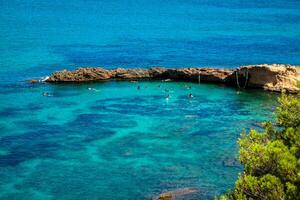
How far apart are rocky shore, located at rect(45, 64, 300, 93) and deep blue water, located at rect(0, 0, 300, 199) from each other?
253 cm

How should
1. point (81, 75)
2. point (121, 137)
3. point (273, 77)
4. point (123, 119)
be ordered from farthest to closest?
point (81, 75) → point (273, 77) → point (123, 119) → point (121, 137)

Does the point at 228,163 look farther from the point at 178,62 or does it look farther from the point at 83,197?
the point at 178,62

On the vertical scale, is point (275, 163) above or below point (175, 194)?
above

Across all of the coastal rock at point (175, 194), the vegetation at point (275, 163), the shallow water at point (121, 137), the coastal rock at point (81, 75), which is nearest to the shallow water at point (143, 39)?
the coastal rock at point (81, 75)

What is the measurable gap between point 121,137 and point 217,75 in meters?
29.2

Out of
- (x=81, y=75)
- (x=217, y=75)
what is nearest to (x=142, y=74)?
(x=81, y=75)

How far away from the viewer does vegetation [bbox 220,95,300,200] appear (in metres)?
24.5

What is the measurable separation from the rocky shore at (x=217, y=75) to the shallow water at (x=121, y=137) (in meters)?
2.24

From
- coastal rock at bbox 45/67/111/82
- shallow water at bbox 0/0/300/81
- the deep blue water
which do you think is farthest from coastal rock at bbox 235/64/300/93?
shallow water at bbox 0/0/300/81

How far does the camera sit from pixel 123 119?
218 feet

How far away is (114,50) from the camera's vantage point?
11962cm

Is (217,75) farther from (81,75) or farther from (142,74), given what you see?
(81,75)

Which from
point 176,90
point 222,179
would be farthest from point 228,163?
point 176,90

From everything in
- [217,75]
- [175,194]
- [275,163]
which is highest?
[217,75]
